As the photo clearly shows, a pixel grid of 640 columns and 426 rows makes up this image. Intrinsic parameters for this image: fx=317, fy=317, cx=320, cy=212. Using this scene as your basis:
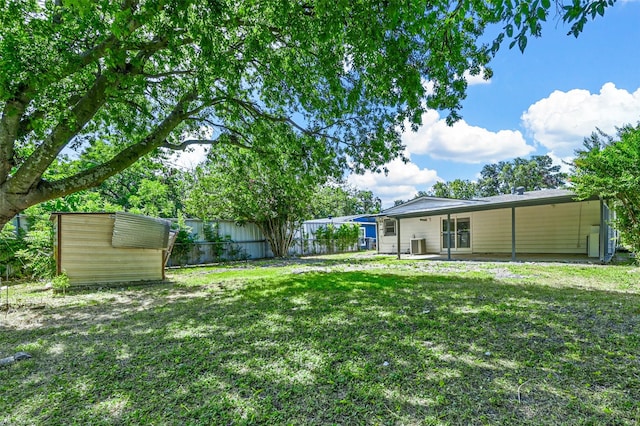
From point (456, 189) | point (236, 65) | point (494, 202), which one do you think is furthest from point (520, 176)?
point (236, 65)

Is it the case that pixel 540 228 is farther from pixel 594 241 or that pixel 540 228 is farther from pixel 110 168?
pixel 110 168

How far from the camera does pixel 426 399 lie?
1985 mm

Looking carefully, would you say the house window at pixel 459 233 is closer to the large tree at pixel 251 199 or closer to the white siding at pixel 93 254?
the large tree at pixel 251 199

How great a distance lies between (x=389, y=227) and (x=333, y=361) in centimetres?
1564

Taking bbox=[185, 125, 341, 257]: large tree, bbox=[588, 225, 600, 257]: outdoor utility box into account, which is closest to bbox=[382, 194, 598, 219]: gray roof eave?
bbox=[588, 225, 600, 257]: outdoor utility box

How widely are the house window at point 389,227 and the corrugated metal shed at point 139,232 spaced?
498 inches

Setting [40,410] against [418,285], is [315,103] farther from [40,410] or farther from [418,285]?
[40,410]

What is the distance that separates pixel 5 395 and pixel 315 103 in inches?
240

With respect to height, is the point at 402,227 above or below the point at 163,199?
below

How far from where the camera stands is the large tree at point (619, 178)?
6.09 metres

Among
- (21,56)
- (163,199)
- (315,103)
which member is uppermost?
(315,103)

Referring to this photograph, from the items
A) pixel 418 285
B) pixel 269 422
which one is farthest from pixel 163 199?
pixel 269 422

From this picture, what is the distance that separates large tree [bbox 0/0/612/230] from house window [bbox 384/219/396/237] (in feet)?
33.7

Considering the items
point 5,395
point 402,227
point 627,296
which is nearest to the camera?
point 5,395
